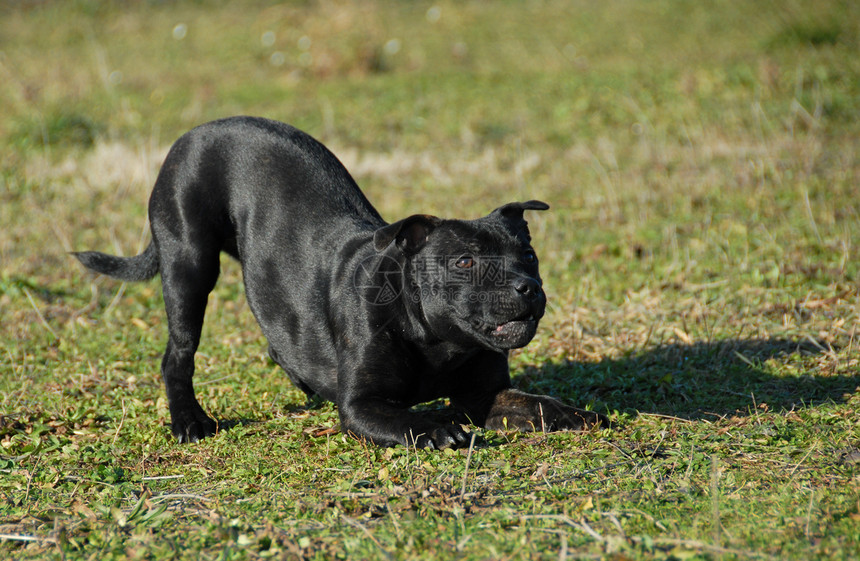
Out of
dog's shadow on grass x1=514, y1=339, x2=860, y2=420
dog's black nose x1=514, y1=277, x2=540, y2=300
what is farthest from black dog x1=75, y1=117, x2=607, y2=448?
dog's shadow on grass x1=514, y1=339, x2=860, y2=420

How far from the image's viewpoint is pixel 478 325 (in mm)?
4230

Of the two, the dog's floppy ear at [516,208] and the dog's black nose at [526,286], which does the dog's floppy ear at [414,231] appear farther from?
the dog's black nose at [526,286]

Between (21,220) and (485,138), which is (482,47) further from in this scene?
(21,220)

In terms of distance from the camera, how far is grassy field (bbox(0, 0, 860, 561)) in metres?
3.40

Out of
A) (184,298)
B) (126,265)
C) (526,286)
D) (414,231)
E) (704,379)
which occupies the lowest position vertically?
(704,379)

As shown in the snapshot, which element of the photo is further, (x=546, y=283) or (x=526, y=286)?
(x=546, y=283)

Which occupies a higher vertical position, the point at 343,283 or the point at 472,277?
the point at 472,277

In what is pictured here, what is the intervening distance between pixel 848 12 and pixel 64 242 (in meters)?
11.4

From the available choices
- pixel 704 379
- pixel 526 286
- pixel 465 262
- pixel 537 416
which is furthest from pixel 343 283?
pixel 704 379

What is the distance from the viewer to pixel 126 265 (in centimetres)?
572

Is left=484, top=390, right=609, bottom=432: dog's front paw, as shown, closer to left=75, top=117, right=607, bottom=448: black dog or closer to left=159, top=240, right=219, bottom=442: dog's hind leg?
left=75, top=117, right=607, bottom=448: black dog

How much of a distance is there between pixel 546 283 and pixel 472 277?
3143mm

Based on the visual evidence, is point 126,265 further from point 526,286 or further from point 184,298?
point 526,286

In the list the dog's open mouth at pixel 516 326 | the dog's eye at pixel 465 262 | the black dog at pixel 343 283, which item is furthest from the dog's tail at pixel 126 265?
the dog's open mouth at pixel 516 326
